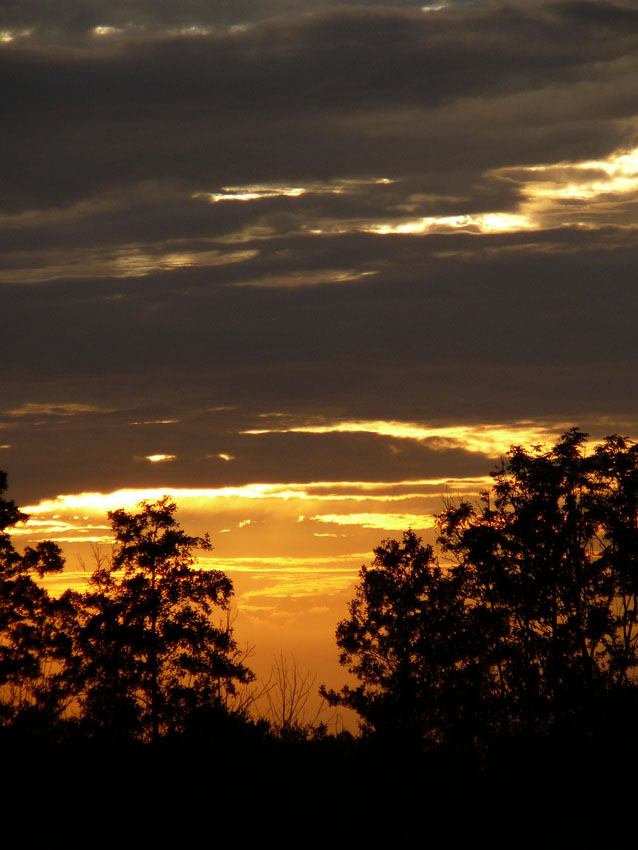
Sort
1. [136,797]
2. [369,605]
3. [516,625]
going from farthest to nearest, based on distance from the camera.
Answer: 1. [369,605]
2. [516,625]
3. [136,797]

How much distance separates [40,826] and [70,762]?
228 cm

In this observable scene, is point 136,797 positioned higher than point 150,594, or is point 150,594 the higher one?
point 150,594

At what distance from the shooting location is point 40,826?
1806 cm

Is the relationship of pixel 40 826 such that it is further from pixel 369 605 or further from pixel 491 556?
pixel 369 605

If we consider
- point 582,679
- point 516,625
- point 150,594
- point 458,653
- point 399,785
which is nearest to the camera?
point 399,785

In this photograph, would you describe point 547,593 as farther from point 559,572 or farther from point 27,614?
point 27,614

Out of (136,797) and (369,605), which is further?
(369,605)

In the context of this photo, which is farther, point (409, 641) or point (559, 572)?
point (409, 641)

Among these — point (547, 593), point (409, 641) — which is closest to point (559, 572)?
point (547, 593)

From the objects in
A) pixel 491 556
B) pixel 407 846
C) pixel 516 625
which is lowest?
pixel 407 846

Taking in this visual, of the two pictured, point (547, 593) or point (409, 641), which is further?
point (409, 641)

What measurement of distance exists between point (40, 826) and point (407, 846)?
6.83 meters

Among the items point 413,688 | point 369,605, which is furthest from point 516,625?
point 369,605

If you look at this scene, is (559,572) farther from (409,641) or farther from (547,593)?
(409,641)
